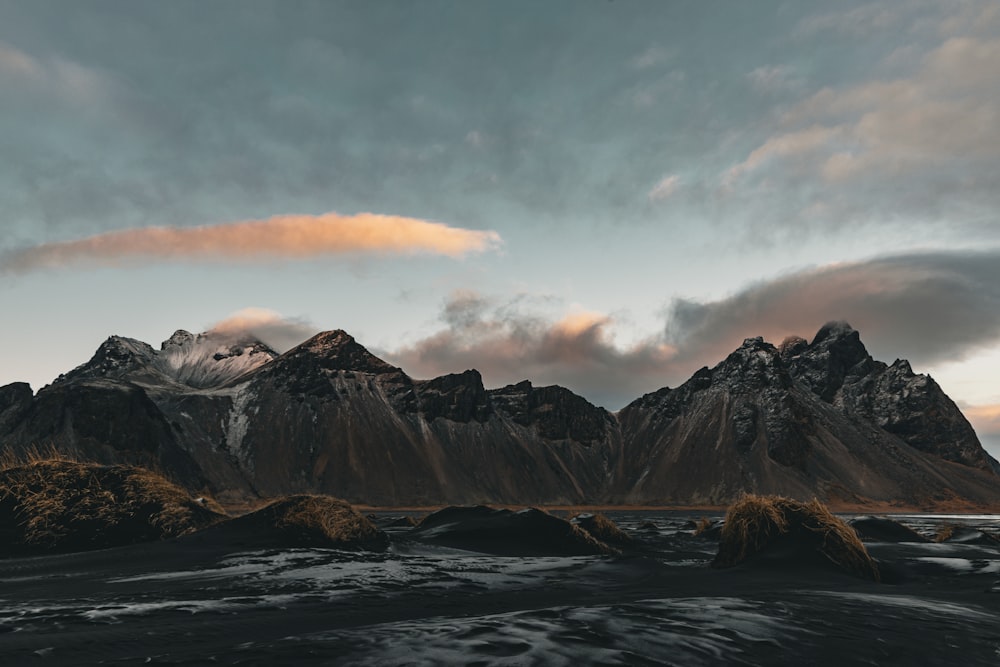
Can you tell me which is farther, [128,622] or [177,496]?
[177,496]

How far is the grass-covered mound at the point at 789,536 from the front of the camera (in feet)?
57.8

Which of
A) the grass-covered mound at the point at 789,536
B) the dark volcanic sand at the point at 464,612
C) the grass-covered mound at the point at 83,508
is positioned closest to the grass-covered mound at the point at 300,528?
the dark volcanic sand at the point at 464,612

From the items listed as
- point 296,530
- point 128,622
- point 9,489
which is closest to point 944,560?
point 296,530

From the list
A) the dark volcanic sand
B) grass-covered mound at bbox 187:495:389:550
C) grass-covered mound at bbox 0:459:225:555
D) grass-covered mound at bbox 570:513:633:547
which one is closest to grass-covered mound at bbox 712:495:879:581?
the dark volcanic sand

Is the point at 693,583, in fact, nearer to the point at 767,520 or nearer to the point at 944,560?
the point at 767,520

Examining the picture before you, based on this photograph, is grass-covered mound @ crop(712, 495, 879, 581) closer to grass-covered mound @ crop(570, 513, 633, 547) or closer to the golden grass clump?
grass-covered mound @ crop(570, 513, 633, 547)

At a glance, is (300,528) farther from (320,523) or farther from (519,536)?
(519,536)

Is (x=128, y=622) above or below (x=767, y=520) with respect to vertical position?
below

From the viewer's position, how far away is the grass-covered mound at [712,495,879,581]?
17609mm

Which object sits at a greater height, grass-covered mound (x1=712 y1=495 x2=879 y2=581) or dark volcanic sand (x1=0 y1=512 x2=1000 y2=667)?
grass-covered mound (x1=712 y1=495 x2=879 y2=581)

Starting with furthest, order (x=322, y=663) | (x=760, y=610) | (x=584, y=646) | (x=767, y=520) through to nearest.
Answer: (x=767, y=520), (x=760, y=610), (x=584, y=646), (x=322, y=663)

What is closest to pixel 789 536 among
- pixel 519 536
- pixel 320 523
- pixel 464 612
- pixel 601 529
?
pixel 519 536

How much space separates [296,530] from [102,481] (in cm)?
663

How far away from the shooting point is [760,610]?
35.8 feet
